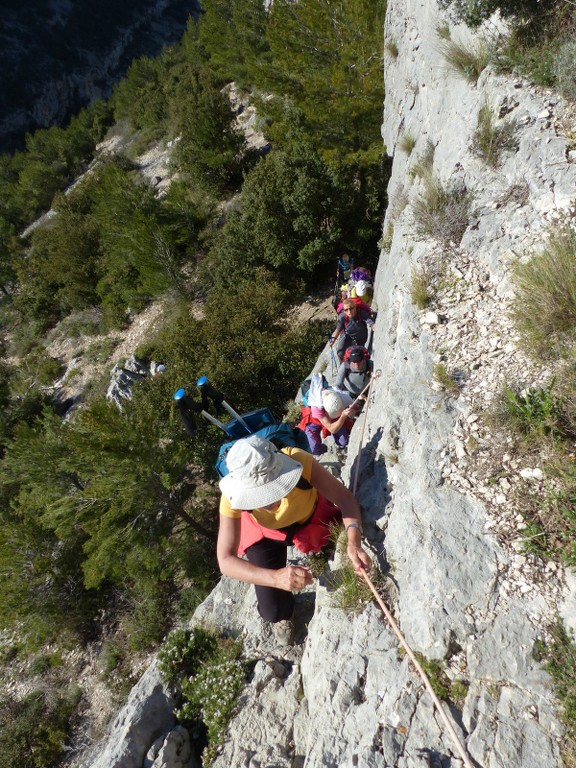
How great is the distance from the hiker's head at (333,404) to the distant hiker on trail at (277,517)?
1.73m

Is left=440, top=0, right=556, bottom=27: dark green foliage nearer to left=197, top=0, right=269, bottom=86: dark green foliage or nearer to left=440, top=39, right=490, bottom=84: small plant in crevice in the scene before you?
left=440, top=39, right=490, bottom=84: small plant in crevice

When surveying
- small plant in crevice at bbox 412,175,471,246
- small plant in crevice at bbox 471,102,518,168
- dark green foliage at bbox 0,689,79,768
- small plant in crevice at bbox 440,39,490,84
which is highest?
small plant in crevice at bbox 440,39,490,84

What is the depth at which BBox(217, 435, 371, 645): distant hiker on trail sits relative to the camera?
3.05 meters

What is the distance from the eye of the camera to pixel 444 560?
9.25 feet

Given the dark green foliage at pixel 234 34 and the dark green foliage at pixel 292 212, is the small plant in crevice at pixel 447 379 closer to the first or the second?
the dark green foliage at pixel 292 212

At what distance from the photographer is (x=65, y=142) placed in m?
38.6

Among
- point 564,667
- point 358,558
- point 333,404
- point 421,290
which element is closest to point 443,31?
point 421,290

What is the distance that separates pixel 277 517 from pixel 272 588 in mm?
897

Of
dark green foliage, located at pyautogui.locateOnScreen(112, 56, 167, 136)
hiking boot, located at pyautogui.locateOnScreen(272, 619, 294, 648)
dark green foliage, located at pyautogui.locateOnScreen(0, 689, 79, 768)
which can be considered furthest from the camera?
dark green foliage, located at pyautogui.locateOnScreen(112, 56, 167, 136)

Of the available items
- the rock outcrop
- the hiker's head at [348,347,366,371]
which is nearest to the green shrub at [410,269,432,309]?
the hiker's head at [348,347,366,371]

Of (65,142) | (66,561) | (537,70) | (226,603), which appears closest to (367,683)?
(226,603)

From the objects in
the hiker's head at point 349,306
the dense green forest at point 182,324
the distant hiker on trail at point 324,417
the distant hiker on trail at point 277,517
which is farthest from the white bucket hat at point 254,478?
the dense green forest at point 182,324

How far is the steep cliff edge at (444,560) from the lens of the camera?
2.44m

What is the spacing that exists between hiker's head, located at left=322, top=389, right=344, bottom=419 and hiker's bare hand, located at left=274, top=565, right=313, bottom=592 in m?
2.58
